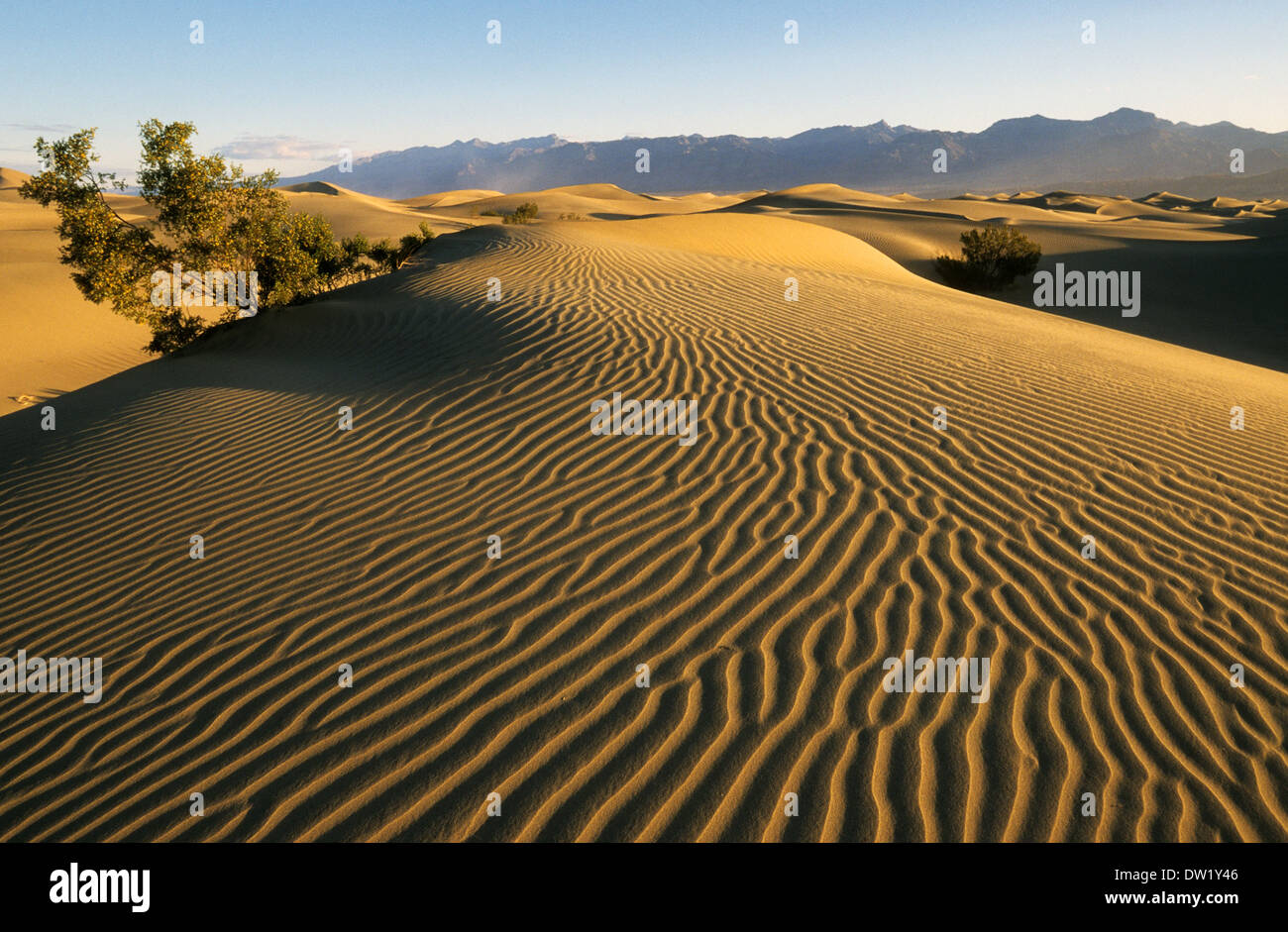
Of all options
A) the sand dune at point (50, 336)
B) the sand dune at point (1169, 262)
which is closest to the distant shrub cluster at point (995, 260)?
the sand dune at point (1169, 262)

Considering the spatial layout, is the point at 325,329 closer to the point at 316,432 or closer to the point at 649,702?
the point at 316,432

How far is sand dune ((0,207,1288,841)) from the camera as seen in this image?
9.17ft

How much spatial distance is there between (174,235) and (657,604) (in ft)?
39.4

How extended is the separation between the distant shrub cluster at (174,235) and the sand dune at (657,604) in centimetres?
471

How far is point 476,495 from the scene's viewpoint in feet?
17.0

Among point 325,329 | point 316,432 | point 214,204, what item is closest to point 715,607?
point 316,432

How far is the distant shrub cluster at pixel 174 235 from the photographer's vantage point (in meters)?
10.8

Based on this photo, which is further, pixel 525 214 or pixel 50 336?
pixel 525 214

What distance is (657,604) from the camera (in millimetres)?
3875
